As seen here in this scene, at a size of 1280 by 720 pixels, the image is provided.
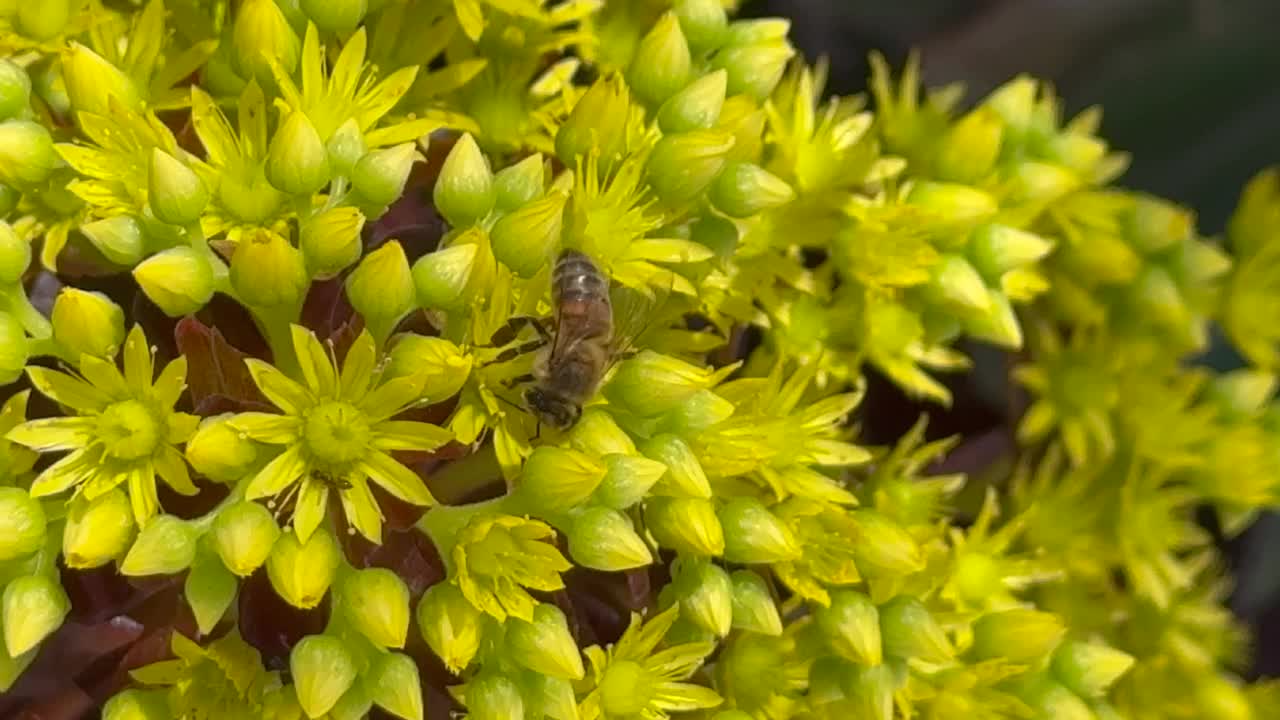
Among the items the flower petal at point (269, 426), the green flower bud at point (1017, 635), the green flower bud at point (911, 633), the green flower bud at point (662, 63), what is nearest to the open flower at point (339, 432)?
the flower petal at point (269, 426)

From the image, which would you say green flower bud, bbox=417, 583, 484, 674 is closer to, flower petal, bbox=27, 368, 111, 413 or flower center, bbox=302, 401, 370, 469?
flower center, bbox=302, 401, 370, 469

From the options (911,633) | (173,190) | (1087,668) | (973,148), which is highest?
(173,190)

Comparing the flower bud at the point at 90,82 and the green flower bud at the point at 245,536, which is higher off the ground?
the flower bud at the point at 90,82

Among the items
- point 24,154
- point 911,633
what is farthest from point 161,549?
point 911,633

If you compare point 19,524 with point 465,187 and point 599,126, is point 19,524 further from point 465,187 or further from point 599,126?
point 599,126

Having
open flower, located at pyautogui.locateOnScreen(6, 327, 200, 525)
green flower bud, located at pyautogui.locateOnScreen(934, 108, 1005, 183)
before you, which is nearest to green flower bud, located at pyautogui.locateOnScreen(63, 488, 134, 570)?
open flower, located at pyautogui.locateOnScreen(6, 327, 200, 525)

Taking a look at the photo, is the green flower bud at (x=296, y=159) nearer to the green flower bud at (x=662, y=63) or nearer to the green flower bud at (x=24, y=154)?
the green flower bud at (x=24, y=154)
